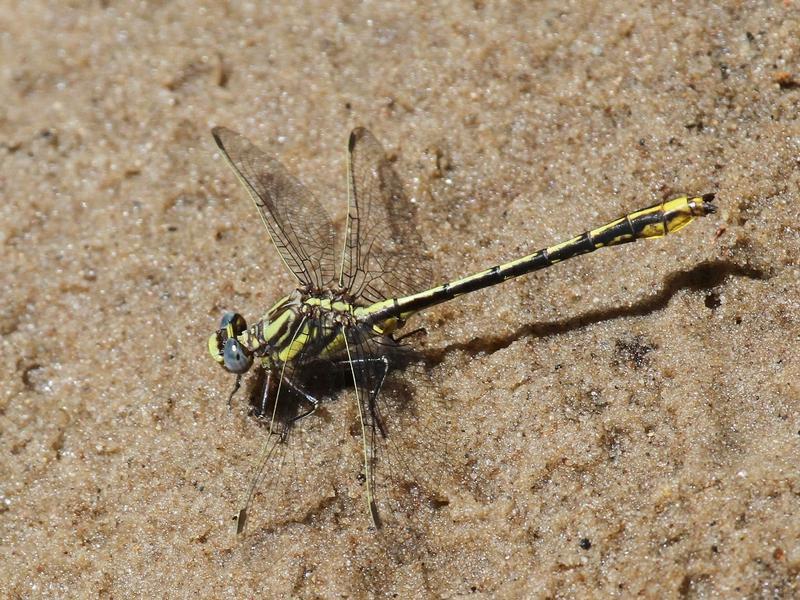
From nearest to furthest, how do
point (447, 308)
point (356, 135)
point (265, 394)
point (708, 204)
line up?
point (708, 204)
point (265, 394)
point (447, 308)
point (356, 135)

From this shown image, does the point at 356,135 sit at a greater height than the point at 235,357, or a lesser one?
greater

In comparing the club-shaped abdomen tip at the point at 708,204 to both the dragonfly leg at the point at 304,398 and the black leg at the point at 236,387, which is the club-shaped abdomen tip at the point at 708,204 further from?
the black leg at the point at 236,387

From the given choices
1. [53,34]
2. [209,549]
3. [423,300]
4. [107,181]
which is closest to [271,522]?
[209,549]

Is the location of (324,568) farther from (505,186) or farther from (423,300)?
(505,186)

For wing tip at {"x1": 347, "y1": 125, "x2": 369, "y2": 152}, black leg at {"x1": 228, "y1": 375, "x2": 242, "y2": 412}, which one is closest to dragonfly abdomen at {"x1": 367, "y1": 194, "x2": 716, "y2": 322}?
black leg at {"x1": 228, "y1": 375, "x2": 242, "y2": 412}

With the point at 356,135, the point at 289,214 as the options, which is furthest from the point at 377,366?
the point at 356,135

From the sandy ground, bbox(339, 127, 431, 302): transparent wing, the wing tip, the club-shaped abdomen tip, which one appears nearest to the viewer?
the sandy ground

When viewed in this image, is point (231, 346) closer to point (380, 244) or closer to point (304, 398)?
point (304, 398)

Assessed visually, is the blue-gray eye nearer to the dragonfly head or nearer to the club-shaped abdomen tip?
the dragonfly head
